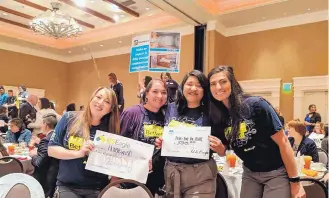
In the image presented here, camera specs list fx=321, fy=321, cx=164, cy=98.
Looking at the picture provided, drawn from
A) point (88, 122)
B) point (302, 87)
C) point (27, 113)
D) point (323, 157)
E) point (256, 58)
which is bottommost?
point (323, 157)

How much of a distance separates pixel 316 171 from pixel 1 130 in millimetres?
7423

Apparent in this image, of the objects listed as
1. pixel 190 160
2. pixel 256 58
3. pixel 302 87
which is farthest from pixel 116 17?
pixel 190 160

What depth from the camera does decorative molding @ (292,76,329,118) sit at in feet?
29.4

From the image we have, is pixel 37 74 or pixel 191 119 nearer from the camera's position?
pixel 191 119

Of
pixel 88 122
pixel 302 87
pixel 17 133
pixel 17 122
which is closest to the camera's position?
pixel 88 122

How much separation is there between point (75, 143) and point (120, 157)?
0.32 m

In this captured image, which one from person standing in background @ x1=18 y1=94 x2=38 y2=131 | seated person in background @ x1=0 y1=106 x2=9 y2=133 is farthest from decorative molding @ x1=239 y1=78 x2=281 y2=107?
seated person in background @ x1=0 y1=106 x2=9 y2=133

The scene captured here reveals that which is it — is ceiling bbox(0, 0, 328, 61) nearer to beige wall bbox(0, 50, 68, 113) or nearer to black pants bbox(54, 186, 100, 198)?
beige wall bbox(0, 50, 68, 113)

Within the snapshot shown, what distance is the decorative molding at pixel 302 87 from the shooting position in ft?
29.4

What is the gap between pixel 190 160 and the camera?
6.47ft

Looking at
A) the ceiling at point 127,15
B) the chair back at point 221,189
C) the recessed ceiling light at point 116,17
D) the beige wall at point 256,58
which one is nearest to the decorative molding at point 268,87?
the beige wall at point 256,58

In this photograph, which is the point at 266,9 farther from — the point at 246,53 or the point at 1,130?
the point at 1,130

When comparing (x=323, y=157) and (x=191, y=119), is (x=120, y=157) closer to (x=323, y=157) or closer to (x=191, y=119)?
(x=191, y=119)

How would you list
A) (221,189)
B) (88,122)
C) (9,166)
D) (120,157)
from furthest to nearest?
(9,166)
(221,189)
(88,122)
(120,157)
